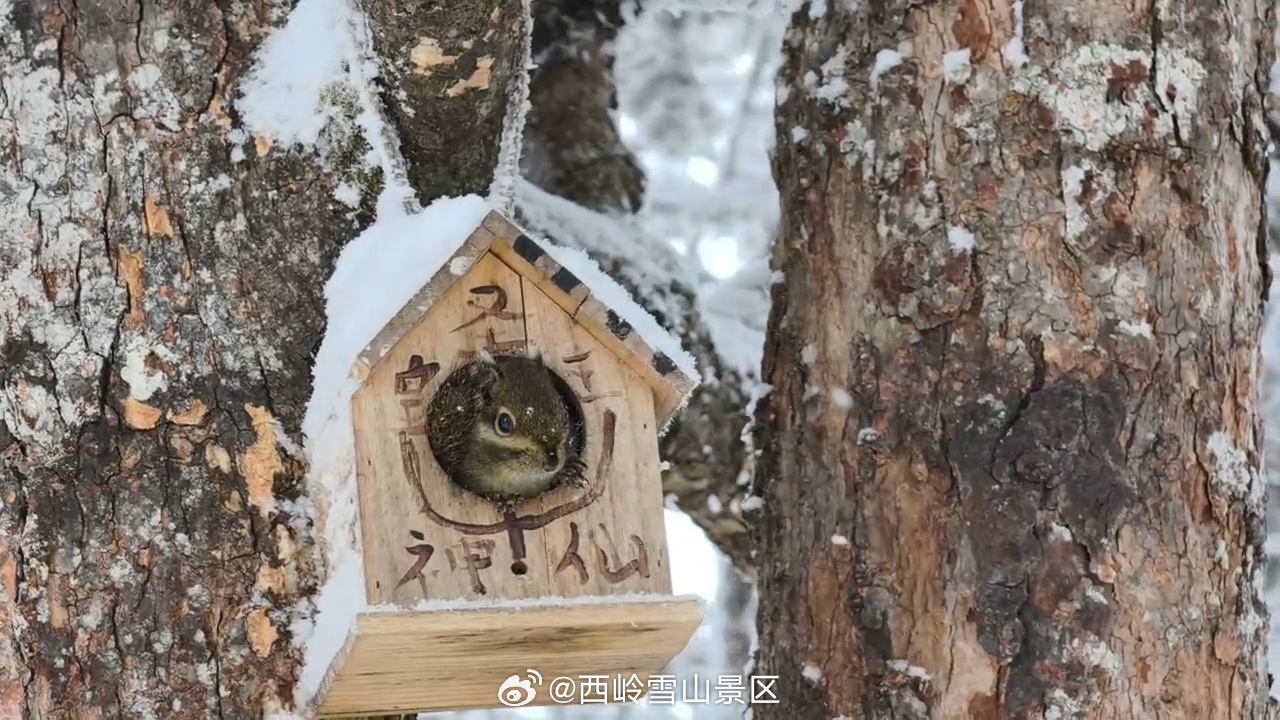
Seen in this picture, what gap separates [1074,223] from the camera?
2574 millimetres

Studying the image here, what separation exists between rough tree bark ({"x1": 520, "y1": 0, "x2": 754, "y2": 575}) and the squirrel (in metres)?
1.73

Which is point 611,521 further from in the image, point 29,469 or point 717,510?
point 717,510

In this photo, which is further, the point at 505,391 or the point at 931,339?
the point at 931,339

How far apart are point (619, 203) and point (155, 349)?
82.7 inches

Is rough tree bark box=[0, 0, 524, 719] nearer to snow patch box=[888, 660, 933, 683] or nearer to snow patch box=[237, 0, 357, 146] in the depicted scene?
snow patch box=[237, 0, 357, 146]

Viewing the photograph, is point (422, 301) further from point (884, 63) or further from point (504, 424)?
point (884, 63)

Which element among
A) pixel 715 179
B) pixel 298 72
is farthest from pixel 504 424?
pixel 715 179

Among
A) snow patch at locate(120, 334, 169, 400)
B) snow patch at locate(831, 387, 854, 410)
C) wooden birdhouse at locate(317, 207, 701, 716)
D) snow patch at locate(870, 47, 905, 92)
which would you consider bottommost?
wooden birdhouse at locate(317, 207, 701, 716)

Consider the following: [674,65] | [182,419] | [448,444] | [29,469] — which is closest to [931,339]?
[448,444]

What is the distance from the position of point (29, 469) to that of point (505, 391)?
710 millimetres

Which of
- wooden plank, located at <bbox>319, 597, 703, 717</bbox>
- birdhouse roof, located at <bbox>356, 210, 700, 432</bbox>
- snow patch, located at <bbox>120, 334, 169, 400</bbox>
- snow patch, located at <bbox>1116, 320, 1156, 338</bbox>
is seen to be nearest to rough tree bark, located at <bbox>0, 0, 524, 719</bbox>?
snow patch, located at <bbox>120, 334, 169, 400</bbox>

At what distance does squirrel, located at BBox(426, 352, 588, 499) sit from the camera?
2.00 m

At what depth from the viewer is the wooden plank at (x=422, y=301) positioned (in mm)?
1984

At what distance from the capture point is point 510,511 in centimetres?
202
